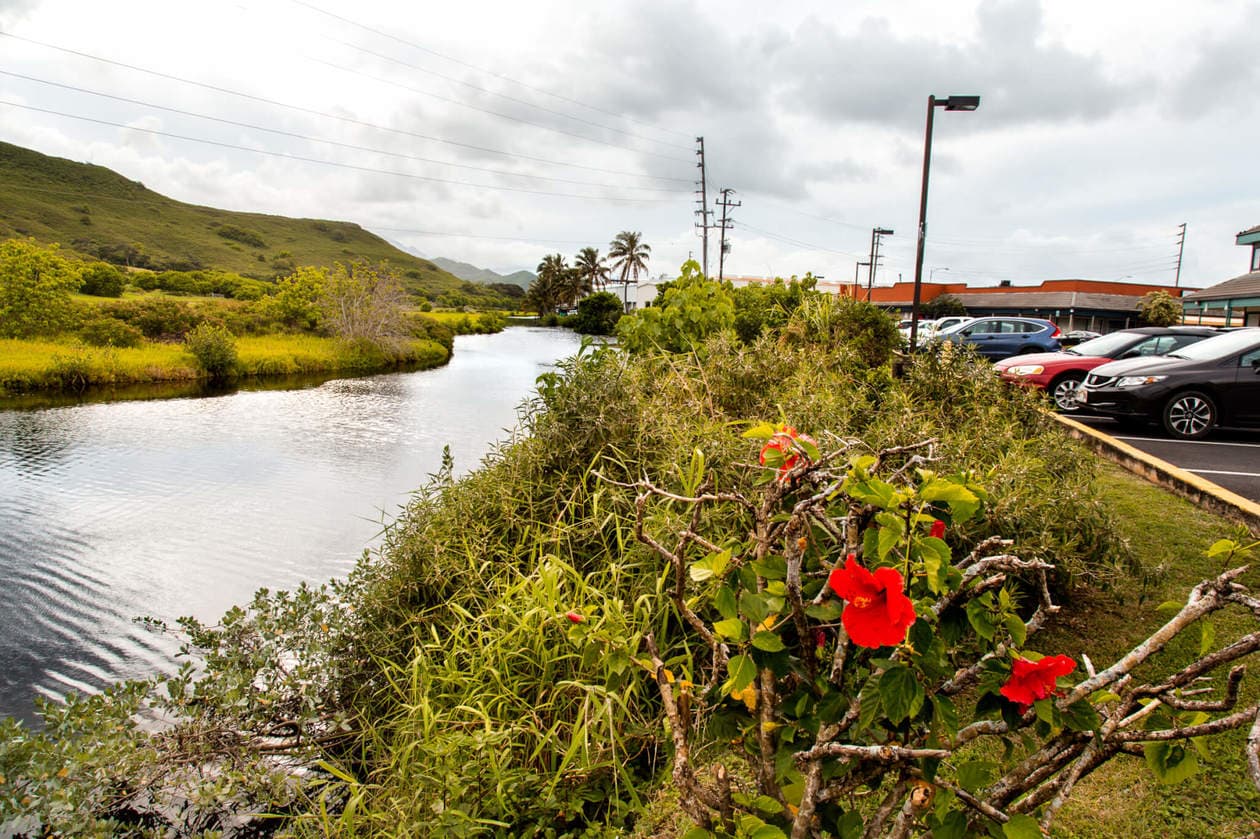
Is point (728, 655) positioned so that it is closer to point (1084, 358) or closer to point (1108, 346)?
point (1084, 358)

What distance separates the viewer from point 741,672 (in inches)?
56.5

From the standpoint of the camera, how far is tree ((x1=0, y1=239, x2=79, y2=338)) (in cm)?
2489

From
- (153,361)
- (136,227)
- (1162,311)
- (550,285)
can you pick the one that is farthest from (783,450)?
(136,227)

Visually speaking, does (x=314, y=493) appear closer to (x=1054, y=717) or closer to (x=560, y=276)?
(x=1054, y=717)

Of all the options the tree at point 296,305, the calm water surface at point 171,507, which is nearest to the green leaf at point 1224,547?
the calm water surface at point 171,507

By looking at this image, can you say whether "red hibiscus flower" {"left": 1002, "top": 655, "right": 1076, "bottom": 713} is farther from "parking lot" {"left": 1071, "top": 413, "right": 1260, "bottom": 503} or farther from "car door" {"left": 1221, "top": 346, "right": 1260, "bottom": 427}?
"car door" {"left": 1221, "top": 346, "right": 1260, "bottom": 427}

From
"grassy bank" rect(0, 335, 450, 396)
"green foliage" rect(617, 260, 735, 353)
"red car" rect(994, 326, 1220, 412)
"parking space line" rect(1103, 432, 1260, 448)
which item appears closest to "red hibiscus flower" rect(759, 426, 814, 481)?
"green foliage" rect(617, 260, 735, 353)

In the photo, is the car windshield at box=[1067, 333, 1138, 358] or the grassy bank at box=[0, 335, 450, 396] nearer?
the car windshield at box=[1067, 333, 1138, 358]

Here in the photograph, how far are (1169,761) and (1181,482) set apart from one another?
614 cm

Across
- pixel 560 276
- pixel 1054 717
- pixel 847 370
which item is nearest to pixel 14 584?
pixel 847 370

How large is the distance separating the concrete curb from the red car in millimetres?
3679

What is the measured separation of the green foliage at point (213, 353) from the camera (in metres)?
24.7

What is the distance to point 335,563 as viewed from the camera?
758cm

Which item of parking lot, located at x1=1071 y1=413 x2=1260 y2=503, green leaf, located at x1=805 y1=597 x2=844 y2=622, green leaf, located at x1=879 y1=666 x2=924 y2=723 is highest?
green leaf, located at x1=805 y1=597 x2=844 y2=622
